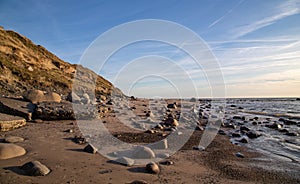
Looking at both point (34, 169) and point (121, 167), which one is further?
point (121, 167)

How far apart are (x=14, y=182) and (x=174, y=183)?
264 centimetres

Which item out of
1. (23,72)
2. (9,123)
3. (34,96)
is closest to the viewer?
(9,123)

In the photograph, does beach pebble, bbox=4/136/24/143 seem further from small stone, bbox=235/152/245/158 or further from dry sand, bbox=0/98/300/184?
small stone, bbox=235/152/245/158

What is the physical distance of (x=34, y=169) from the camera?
3.38m

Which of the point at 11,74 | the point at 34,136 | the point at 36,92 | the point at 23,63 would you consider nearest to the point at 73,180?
the point at 34,136

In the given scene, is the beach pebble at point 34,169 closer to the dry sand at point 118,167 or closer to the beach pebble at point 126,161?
the dry sand at point 118,167

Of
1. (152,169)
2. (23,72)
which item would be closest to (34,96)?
(152,169)

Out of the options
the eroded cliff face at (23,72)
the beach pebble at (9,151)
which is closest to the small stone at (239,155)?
the beach pebble at (9,151)

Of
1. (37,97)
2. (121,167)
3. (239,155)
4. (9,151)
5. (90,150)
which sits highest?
(37,97)

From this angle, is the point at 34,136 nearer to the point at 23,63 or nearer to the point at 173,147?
the point at 173,147

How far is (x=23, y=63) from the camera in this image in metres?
20.6

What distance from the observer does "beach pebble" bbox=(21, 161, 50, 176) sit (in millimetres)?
3336

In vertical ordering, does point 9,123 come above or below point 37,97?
below

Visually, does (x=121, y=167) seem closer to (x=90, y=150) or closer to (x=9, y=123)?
(x=90, y=150)
